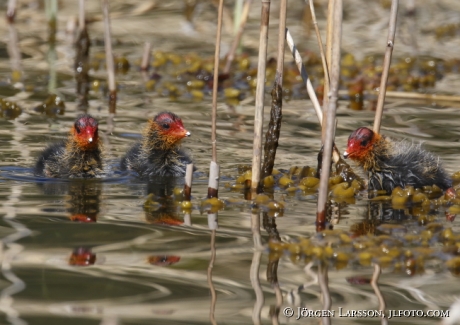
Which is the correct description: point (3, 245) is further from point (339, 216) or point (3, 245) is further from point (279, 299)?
point (339, 216)

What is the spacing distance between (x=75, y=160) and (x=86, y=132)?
0.27m

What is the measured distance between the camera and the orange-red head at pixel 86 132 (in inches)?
274

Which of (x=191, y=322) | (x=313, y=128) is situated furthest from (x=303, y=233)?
(x=313, y=128)

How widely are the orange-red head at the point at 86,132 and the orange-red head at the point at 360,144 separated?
6.67 feet

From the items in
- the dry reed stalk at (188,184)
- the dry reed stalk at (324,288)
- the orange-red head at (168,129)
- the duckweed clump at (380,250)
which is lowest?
the dry reed stalk at (324,288)

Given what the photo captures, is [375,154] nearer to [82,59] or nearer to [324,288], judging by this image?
[324,288]

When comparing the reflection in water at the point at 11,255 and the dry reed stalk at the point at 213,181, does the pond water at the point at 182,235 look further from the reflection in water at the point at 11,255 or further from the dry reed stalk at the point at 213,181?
the dry reed stalk at the point at 213,181

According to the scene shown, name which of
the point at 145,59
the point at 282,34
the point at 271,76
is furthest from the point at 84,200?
the point at 145,59

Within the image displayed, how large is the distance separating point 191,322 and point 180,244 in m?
1.16

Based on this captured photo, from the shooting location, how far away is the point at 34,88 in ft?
34.3

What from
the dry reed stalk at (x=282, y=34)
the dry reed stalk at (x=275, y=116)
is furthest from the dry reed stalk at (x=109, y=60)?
the dry reed stalk at (x=282, y=34)

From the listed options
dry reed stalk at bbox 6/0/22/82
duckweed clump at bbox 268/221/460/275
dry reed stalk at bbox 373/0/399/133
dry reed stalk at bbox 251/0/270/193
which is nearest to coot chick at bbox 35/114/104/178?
dry reed stalk at bbox 251/0/270/193

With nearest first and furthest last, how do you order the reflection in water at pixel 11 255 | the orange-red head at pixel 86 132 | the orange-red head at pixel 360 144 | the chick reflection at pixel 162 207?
the reflection in water at pixel 11 255 → the chick reflection at pixel 162 207 → the orange-red head at pixel 360 144 → the orange-red head at pixel 86 132

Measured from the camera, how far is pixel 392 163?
21.2 feet
